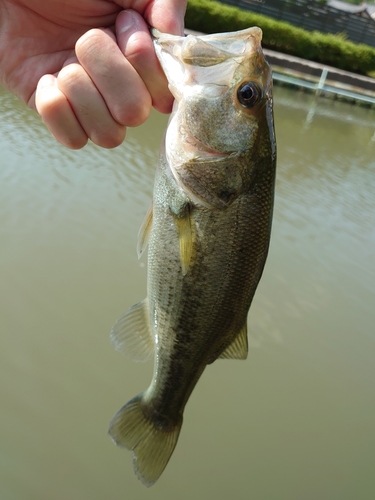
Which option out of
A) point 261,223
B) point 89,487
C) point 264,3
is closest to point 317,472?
point 89,487

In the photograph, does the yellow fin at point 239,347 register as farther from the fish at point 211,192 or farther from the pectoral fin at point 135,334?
the pectoral fin at point 135,334

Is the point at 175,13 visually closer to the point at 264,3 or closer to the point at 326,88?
the point at 326,88

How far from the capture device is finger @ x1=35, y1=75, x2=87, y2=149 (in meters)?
1.43

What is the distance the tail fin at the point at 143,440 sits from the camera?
1.91 meters

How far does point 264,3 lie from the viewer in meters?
24.9

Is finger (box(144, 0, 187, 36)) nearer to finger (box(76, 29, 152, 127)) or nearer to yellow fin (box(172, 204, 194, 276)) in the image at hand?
finger (box(76, 29, 152, 127))

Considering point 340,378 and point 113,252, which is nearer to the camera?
point 340,378

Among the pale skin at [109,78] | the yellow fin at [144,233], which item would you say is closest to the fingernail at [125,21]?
the pale skin at [109,78]

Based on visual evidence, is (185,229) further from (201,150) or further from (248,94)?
(248,94)

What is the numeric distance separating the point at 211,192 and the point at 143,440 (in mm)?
1121

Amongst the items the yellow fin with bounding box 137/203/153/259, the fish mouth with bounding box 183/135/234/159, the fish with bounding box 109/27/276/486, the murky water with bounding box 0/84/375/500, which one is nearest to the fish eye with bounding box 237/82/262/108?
the fish with bounding box 109/27/276/486

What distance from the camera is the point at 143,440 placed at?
1.95m

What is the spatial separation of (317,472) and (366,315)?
2.16 metres

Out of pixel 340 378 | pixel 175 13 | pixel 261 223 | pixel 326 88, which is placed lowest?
pixel 326 88
